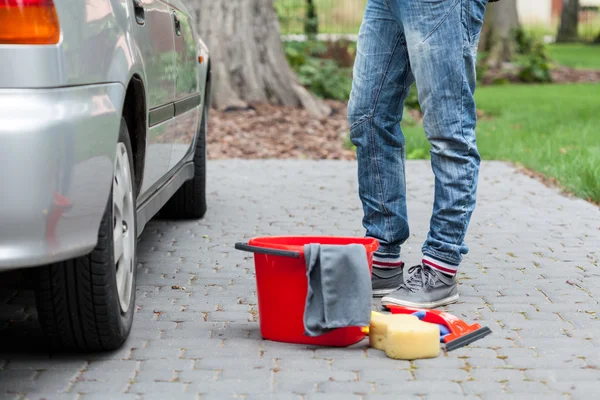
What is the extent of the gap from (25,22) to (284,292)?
1.27 meters

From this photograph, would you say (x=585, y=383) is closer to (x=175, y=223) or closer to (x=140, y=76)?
(x=140, y=76)

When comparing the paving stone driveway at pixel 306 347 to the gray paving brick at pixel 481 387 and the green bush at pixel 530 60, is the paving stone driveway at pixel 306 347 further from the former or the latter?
the green bush at pixel 530 60

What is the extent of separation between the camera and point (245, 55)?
11727 mm

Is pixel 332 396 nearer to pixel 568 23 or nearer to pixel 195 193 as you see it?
pixel 195 193

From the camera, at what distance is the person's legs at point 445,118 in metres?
3.85

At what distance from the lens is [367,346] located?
348cm

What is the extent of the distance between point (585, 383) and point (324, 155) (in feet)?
21.5

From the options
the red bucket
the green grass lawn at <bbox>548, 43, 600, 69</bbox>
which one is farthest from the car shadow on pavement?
the green grass lawn at <bbox>548, 43, 600, 69</bbox>

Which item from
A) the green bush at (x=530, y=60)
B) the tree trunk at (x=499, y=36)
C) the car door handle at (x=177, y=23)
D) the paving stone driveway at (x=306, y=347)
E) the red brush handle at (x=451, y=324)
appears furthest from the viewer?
the tree trunk at (x=499, y=36)

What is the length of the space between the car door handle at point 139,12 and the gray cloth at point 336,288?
1.08 m

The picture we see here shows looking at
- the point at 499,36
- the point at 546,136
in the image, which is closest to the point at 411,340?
the point at 546,136

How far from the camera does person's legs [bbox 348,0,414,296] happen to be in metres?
4.07

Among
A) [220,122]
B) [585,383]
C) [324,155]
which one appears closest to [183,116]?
[585,383]

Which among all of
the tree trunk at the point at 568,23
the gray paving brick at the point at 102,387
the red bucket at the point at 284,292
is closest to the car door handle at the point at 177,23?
the red bucket at the point at 284,292
